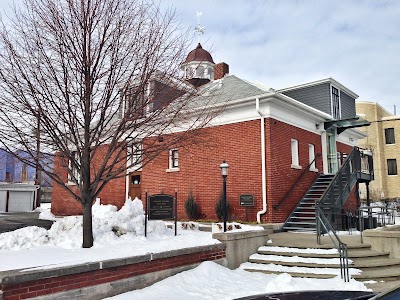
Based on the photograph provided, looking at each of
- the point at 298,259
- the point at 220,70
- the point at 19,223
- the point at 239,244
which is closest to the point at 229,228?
the point at 239,244

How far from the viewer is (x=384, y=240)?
973 centimetres

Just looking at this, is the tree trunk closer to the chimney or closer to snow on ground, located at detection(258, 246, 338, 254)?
snow on ground, located at detection(258, 246, 338, 254)

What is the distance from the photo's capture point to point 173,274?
26.6 ft

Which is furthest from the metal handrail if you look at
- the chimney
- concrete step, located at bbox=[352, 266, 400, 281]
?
the chimney

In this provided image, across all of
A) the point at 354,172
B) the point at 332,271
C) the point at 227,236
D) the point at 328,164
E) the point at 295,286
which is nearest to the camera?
the point at 295,286

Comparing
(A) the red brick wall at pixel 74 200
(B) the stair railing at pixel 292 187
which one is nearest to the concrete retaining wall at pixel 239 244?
(B) the stair railing at pixel 292 187

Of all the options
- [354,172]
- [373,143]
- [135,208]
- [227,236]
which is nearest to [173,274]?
[227,236]

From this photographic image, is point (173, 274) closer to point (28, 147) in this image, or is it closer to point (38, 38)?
point (28, 147)

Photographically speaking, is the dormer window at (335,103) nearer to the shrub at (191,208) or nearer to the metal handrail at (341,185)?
the metal handrail at (341,185)

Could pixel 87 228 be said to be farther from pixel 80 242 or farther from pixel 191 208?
pixel 191 208

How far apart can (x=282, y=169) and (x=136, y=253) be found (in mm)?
8653

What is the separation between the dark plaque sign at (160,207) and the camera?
383 inches

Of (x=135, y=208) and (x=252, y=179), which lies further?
(x=252, y=179)

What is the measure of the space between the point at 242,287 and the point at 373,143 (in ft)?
118
